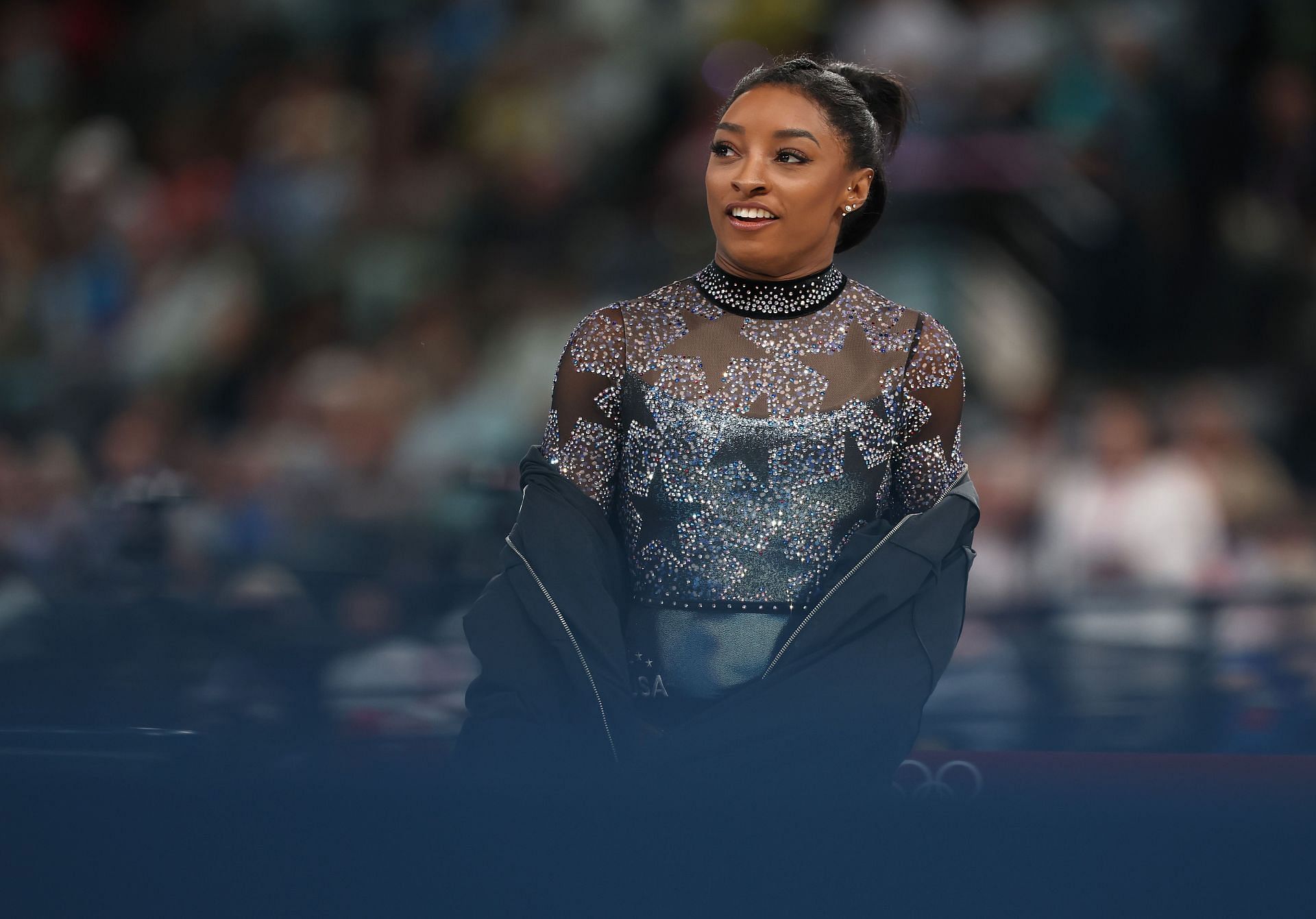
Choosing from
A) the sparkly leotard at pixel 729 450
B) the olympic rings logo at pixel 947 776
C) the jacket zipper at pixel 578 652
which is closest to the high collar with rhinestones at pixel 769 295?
the sparkly leotard at pixel 729 450

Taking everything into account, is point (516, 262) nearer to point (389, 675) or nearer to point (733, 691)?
point (389, 675)

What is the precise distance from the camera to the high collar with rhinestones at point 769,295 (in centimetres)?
226

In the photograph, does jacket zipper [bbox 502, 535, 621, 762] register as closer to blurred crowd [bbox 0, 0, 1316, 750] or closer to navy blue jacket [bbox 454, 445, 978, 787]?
navy blue jacket [bbox 454, 445, 978, 787]

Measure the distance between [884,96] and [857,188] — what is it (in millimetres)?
142

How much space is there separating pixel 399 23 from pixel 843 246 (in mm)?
4110

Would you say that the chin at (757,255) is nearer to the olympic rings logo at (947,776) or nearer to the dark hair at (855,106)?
the dark hair at (855,106)

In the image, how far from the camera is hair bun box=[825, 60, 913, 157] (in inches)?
90.6

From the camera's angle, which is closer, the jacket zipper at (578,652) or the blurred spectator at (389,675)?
the jacket zipper at (578,652)

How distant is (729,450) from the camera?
2182mm

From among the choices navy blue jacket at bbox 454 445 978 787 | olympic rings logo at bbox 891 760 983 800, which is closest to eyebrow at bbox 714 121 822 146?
navy blue jacket at bbox 454 445 978 787

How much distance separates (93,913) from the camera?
166cm

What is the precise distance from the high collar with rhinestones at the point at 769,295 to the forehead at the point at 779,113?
0.18 metres

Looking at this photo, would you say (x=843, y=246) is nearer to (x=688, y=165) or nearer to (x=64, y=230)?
(x=688, y=165)

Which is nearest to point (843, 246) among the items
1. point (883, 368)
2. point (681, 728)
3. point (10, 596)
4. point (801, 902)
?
point (883, 368)
